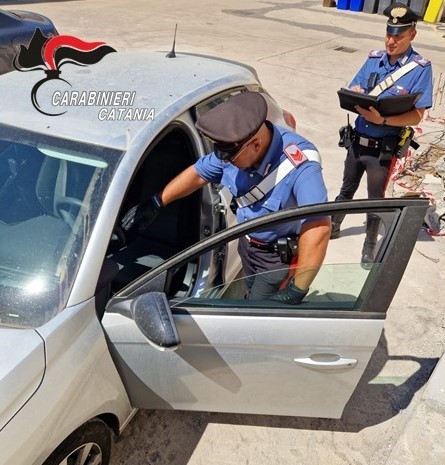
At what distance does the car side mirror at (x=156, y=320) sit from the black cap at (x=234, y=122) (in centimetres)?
69

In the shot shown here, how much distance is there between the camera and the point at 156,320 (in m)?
1.70

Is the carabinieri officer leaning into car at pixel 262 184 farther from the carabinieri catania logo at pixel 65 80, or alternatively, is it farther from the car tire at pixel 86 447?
the car tire at pixel 86 447

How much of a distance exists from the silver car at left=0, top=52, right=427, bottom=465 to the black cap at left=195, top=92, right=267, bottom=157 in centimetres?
24

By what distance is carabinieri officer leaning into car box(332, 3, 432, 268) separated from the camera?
335 centimetres

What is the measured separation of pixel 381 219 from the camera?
1.89m

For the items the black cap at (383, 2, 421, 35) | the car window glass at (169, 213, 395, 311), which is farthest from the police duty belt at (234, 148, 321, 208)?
the black cap at (383, 2, 421, 35)

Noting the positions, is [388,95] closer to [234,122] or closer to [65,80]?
[234,122]

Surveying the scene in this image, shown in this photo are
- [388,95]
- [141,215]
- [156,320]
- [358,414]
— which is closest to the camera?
[156,320]

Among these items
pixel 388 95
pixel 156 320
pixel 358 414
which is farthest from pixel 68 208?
pixel 388 95

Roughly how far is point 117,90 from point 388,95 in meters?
1.97

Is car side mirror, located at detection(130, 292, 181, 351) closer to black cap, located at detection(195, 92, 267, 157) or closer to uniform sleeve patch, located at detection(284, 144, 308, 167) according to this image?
black cap, located at detection(195, 92, 267, 157)

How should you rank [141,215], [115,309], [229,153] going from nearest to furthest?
[115,309], [229,153], [141,215]

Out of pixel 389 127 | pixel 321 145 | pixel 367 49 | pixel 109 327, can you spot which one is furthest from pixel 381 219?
pixel 367 49

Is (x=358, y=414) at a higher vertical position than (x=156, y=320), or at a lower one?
lower
